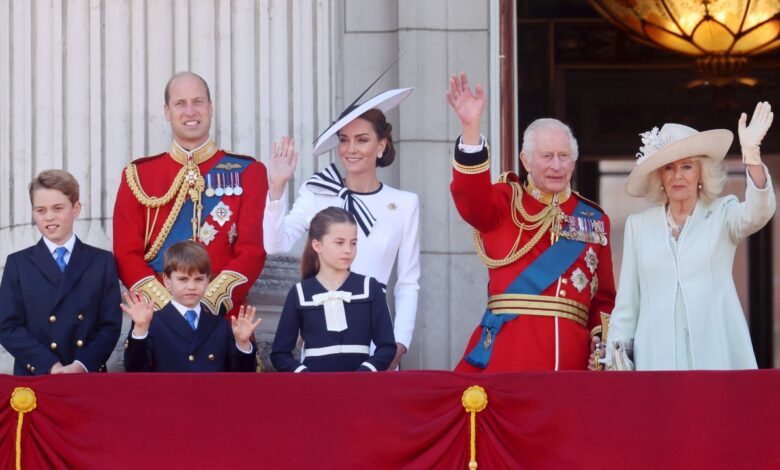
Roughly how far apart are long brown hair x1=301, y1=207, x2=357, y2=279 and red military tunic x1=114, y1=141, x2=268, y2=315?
1.24 ft

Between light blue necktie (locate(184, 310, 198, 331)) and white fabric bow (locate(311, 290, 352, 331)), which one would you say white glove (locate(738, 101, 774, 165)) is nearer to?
white fabric bow (locate(311, 290, 352, 331))

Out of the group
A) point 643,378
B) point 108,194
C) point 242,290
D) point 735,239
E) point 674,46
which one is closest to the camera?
point 643,378

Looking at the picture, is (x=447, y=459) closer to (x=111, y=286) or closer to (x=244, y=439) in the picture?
(x=244, y=439)

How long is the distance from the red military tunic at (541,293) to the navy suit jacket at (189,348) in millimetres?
886

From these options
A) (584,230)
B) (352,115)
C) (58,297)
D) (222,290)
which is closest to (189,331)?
(222,290)

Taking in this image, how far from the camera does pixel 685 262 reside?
7148 millimetres

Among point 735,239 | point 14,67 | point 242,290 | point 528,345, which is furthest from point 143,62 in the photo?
point 735,239

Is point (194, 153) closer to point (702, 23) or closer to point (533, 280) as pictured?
Result: point (533, 280)

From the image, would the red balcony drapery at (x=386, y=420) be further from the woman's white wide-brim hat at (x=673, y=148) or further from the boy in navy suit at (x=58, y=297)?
the woman's white wide-brim hat at (x=673, y=148)

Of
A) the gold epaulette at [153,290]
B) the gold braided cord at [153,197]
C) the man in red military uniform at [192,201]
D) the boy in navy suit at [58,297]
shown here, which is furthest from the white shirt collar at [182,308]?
the gold braided cord at [153,197]

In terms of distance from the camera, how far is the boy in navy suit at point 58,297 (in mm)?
7301

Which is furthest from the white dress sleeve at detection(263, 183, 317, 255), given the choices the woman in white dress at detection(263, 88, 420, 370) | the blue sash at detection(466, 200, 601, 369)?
the blue sash at detection(466, 200, 601, 369)

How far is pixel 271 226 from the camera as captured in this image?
7508 millimetres

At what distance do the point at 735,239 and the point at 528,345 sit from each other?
34.1 inches
